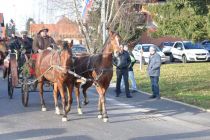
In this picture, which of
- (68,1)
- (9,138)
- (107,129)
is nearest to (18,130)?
(9,138)

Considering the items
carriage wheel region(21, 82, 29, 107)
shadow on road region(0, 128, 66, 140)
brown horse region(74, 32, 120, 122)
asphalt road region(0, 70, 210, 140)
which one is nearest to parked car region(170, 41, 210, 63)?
asphalt road region(0, 70, 210, 140)

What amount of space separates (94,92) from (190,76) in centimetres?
704

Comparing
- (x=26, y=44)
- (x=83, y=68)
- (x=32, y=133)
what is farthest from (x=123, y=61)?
(x=32, y=133)

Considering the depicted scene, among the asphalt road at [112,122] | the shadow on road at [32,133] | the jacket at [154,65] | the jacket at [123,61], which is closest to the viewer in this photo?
the shadow on road at [32,133]

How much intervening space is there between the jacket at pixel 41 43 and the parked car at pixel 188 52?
25.7 m

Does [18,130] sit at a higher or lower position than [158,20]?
lower

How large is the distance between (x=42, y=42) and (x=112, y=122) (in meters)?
4.05

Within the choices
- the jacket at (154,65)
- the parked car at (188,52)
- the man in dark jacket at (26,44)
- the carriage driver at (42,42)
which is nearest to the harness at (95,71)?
the carriage driver at (42,42)

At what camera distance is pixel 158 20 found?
1973cm

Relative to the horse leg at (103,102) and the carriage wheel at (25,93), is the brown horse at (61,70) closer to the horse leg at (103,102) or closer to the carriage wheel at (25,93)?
the horse leg at (103,102)

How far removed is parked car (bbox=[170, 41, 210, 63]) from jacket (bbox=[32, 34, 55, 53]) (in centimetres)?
2567

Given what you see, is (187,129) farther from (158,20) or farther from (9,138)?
(158,20)

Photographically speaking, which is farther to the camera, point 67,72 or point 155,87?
point 155,87

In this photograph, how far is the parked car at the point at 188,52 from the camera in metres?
39.7
